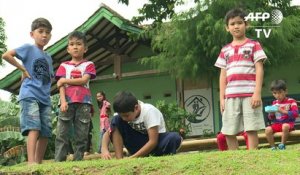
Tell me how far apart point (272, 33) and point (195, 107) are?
471 centimetres

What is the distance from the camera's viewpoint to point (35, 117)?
5.00 m

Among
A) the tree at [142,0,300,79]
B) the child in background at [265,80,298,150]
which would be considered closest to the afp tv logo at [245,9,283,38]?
the tree at [142,0,300,79]

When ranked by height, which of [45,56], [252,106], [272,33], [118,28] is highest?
[118,28]

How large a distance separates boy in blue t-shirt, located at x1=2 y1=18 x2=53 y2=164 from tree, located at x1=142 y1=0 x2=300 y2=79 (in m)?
6.05

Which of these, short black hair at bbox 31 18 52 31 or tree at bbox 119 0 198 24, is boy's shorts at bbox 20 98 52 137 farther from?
tree at bbox 119 0 198 24

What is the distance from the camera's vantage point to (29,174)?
4.16 m

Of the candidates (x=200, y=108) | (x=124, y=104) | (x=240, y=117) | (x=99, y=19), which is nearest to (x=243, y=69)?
(x=240, y=117)

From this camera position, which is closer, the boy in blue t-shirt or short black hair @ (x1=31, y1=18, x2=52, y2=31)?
the boy in blue t-shirt

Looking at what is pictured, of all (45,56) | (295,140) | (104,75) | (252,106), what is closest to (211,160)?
(252,106)

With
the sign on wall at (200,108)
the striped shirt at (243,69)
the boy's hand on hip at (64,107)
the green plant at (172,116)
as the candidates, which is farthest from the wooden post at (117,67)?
the striped shirt at (243,69)

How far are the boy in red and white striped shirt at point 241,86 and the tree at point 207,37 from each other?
18.8 ft

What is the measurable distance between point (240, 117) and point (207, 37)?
21.4ft

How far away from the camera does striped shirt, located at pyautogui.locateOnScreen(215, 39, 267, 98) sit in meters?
5.04

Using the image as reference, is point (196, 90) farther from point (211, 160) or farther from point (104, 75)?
point (211, 160)
